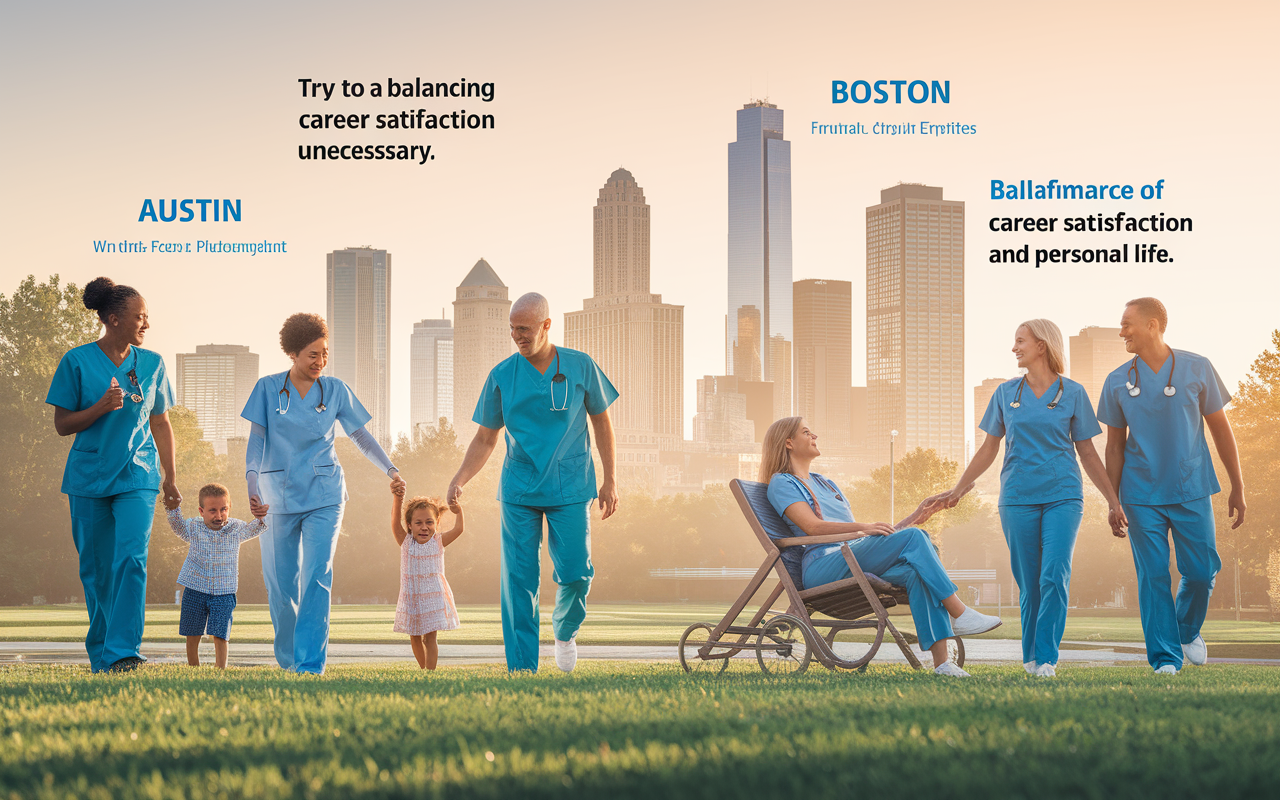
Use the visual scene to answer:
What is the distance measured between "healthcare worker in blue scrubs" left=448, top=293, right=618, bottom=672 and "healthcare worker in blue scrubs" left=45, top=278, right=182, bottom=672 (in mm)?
2036

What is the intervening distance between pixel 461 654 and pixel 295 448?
811 cm

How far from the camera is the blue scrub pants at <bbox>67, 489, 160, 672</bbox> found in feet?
23.3

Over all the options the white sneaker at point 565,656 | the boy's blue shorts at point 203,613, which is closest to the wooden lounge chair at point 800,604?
the white sneaker at point 565,656

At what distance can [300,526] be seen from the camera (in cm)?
743

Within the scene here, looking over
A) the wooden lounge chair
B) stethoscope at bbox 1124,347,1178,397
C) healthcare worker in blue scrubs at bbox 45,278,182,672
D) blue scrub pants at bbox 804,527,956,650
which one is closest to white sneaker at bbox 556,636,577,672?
the wooden lounge chair

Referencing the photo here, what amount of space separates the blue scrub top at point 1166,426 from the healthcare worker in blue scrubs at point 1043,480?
269mm

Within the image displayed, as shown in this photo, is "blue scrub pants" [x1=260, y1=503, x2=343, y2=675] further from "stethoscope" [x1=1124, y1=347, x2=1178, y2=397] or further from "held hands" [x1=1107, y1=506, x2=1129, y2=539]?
"stethoscope" [x1=1124, y1=347, x2=1178, y2=397]

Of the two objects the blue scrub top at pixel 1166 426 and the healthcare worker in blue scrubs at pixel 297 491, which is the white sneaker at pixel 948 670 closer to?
the blue scrub top at pixel 1166 426

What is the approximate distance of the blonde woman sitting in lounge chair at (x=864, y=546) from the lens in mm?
6656

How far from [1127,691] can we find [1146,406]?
3459 mm

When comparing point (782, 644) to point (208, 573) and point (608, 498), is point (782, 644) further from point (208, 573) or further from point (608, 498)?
point (208, 573)

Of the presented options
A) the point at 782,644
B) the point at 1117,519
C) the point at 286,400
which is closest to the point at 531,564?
the point at 782,644

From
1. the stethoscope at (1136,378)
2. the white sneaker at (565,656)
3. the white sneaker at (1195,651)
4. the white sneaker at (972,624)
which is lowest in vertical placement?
the white sneaker at (1195,651)

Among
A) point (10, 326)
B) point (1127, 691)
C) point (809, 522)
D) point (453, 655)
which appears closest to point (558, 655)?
point (809, 522)
